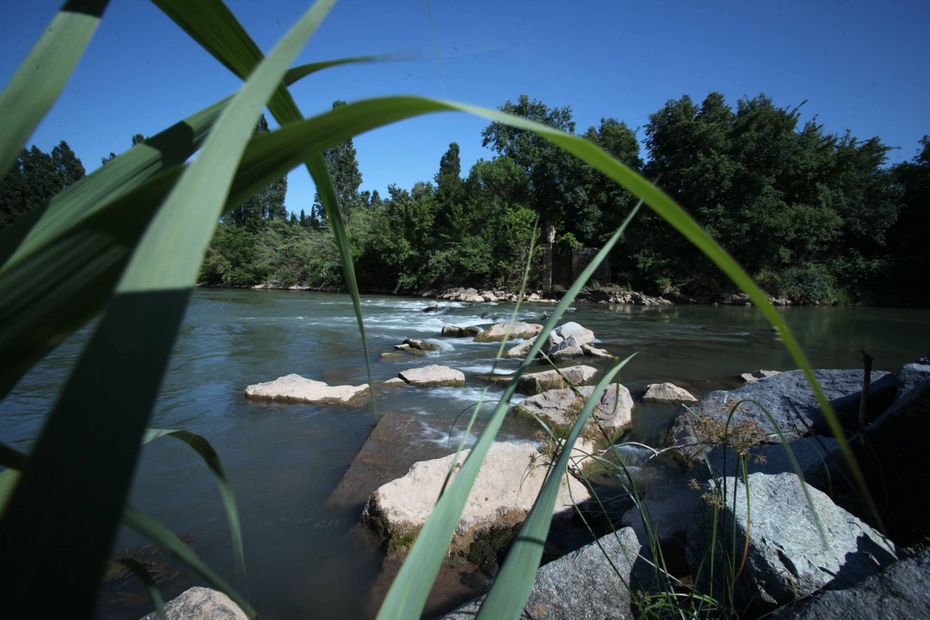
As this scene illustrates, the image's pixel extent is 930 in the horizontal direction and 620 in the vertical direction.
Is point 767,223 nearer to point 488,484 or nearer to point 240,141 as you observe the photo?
point 488,484

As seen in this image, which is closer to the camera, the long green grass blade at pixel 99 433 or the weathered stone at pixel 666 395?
the long green grass blade at pixel 99 433

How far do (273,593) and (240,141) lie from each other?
117 inches

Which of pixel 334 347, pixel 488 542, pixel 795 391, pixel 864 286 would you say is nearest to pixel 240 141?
pixel 488 542

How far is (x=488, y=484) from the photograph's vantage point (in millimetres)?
3109

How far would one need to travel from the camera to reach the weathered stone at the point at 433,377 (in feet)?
22.1

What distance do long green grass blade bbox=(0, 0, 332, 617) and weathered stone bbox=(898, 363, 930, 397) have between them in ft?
13.0

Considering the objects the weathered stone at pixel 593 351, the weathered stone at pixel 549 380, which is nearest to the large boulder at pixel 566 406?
the weathered stone at pixel 549 380

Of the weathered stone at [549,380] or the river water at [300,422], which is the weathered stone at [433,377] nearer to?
the river water at [300,422]

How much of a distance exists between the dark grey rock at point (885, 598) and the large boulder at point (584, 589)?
1.74 ft

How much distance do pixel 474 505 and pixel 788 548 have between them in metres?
1.74

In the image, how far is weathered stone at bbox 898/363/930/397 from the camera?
292 centimetres

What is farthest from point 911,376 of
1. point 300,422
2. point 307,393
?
point 307,393

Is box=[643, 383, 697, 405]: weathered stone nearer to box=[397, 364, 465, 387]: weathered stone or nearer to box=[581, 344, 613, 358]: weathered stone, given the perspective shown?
box=[397, 364, 465, 387]: weathered stone

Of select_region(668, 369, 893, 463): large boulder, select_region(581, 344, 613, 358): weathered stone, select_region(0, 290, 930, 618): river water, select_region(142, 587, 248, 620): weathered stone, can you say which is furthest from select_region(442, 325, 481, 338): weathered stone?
select_region(142, 587, 248, 620): weathered stone
